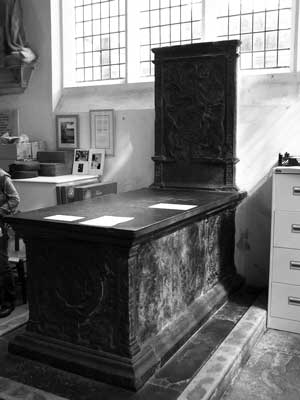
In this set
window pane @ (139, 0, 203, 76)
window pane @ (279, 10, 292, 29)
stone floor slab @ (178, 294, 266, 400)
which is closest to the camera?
stone floor slab @ (178, 294, 266, 400)

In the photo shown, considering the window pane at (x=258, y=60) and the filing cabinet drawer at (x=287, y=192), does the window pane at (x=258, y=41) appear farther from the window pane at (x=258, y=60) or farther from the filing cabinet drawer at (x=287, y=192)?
the filing cabinet drawer at (x=287, y=192)

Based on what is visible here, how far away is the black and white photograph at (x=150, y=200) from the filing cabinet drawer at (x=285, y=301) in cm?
1

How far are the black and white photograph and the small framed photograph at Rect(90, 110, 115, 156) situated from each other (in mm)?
16

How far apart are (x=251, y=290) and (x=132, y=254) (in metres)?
2.12

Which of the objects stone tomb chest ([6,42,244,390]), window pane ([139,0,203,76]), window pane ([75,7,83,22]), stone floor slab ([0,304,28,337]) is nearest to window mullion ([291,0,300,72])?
stone tomb chest ([6,42,244,390])

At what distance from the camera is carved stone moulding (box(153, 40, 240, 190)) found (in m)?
4.38

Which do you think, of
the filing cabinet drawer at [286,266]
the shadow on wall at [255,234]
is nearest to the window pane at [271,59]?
the shadow on wall at [255,234]

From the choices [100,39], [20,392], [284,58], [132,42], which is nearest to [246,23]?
[284,58]

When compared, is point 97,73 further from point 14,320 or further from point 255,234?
point 14,320

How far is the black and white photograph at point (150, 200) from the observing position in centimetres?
284

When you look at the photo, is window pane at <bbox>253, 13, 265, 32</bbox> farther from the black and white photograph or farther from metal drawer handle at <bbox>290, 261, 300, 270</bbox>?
metal drawer handle at <bbox>290, 261, 300, 270</bbox>

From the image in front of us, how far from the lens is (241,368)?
329 cm

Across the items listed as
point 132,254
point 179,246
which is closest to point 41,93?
point 179,246

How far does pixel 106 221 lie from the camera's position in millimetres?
2900
